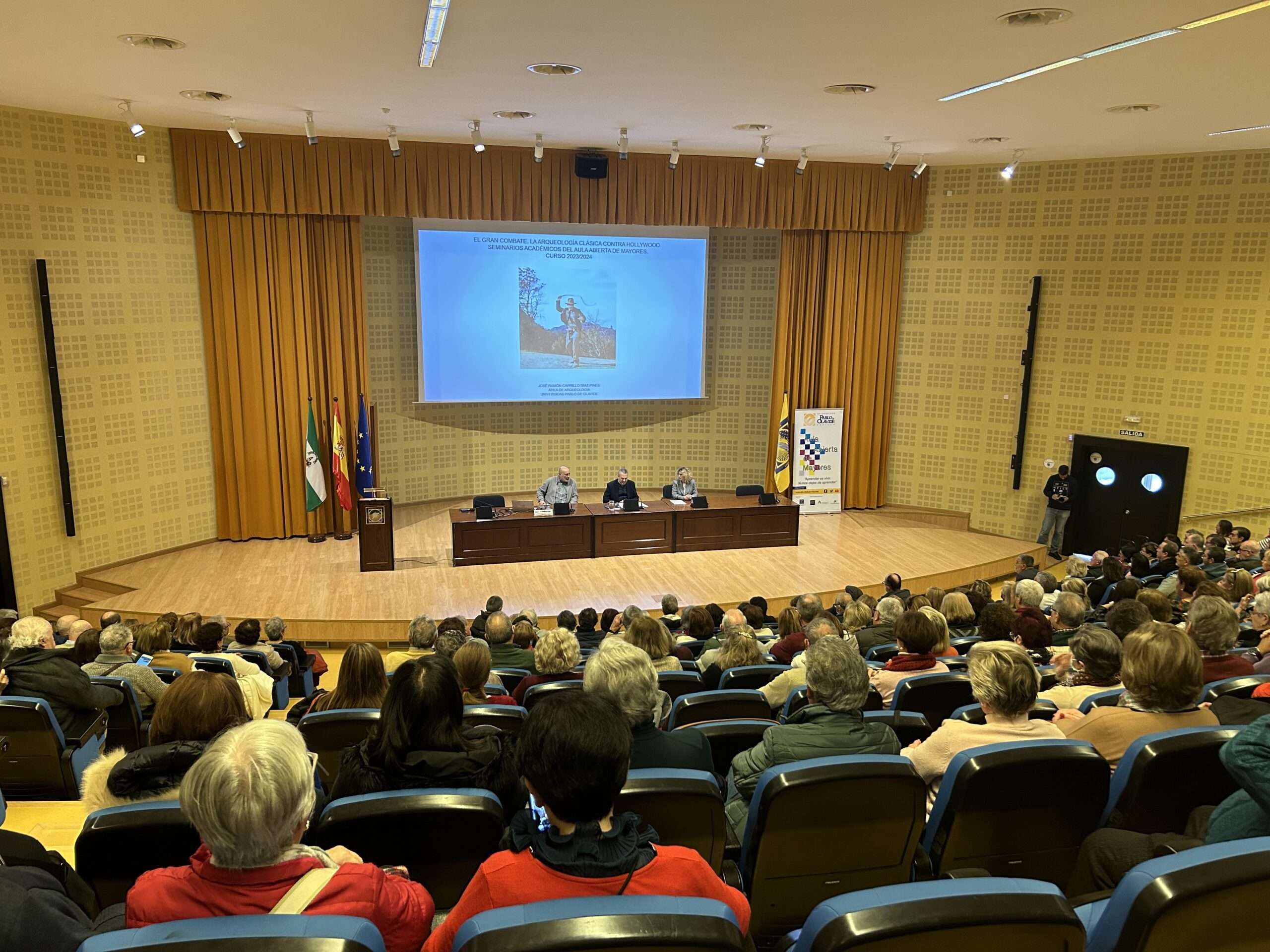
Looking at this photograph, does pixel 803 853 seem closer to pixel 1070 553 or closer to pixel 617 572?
pixel 617 572

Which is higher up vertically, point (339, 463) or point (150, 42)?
point (150, 42)

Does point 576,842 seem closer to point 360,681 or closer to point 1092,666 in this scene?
point 360,681

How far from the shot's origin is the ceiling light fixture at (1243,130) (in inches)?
338

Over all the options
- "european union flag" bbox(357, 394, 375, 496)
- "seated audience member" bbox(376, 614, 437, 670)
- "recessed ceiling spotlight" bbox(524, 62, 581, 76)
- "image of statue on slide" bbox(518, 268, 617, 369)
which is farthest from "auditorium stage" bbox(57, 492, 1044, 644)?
"recessed ceiling spotlight" bbox(524, 62, 581, 76)

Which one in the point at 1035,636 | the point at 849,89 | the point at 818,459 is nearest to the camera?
the point at 1035,636

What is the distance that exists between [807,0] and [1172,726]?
13.7ft

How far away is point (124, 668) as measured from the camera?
4.55m

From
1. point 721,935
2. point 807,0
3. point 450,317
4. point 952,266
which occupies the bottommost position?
point 721,935

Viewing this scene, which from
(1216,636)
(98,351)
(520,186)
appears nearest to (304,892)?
(1216,636)

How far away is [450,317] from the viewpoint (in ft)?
37.9

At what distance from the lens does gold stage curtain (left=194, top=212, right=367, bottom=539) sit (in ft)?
34.3

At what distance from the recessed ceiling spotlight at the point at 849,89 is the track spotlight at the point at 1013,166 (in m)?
3.21

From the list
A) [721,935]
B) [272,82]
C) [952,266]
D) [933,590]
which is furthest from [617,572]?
[721,935]

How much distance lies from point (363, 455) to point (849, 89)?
679 centimetres
